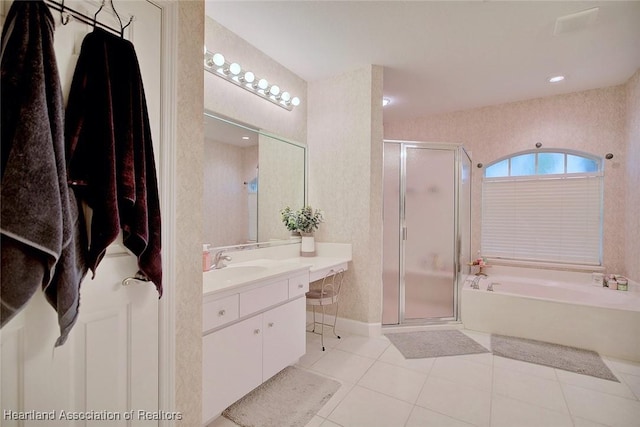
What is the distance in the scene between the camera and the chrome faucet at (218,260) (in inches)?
81.8

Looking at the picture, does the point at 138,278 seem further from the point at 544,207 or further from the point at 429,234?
the point at 544,207

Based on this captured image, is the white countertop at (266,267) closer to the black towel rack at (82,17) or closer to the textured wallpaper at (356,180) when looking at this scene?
the textured wallpaper at (356,180)

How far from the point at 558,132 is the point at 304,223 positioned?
3.23 m

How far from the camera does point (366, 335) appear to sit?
2.83 metres

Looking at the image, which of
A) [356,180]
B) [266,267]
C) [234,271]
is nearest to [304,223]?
[356,180]

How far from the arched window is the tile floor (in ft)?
4.78

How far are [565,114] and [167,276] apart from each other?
14.4 feet

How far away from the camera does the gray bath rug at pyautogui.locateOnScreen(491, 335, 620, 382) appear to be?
2.23 meters

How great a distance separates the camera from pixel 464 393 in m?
1.93

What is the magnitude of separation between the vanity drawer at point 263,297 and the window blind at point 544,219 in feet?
10.3

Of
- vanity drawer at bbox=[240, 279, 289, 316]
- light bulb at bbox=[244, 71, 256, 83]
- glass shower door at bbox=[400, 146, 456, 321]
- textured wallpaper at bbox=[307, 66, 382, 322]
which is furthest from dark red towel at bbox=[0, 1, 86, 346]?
glass shower door at bbox=[400, 146, 456, 321]

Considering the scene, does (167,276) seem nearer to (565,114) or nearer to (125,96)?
(125,96)

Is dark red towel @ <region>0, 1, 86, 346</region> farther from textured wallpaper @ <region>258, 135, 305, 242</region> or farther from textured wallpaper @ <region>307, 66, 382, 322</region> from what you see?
textured wallpaper @ <region>307, 66, 382, 322</region>

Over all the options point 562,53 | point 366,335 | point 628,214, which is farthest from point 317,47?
point 628,214
